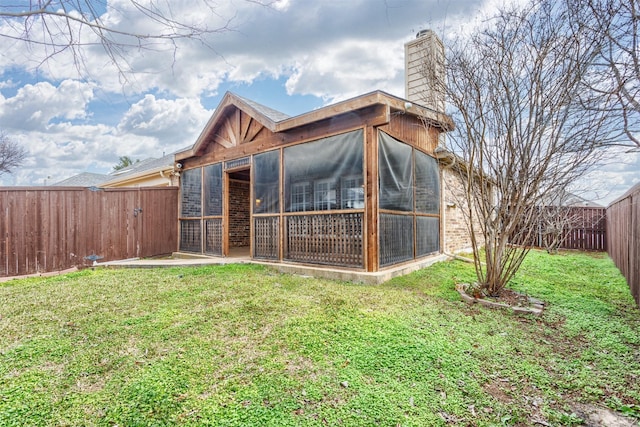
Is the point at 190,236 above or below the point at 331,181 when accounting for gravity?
below

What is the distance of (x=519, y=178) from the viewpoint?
4254mm

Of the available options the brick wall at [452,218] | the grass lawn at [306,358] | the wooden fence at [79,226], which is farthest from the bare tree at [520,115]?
the wooden fence at [79,226]

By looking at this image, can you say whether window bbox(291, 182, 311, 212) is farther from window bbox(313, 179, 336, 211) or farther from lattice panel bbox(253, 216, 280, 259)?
lattice panel bbox(253, 216, 280, 259)

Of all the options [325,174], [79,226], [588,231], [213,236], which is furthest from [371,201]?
[588,231]

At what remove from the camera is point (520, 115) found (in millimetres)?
4223

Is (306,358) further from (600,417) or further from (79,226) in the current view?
(79,226)

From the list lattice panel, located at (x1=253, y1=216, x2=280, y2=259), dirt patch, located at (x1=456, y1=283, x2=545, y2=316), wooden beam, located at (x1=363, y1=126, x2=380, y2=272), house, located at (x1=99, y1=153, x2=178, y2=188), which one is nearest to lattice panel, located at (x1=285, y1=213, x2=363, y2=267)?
wooden beam, located at (x1=363, y1=126, x2=380, y2=272)

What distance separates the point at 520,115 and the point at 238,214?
29.7 feet

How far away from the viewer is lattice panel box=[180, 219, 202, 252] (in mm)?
8633

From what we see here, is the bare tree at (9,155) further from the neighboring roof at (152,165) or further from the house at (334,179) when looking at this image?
the house at (334,179)

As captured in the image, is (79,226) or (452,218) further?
(452,218)

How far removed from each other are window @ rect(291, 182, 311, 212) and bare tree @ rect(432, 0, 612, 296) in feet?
9.37

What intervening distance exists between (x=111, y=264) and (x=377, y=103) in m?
6.93

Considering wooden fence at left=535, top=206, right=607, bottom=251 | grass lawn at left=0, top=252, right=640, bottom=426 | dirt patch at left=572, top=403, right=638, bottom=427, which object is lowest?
dirt patch at left=572, top=403, right=638, bottom=427
